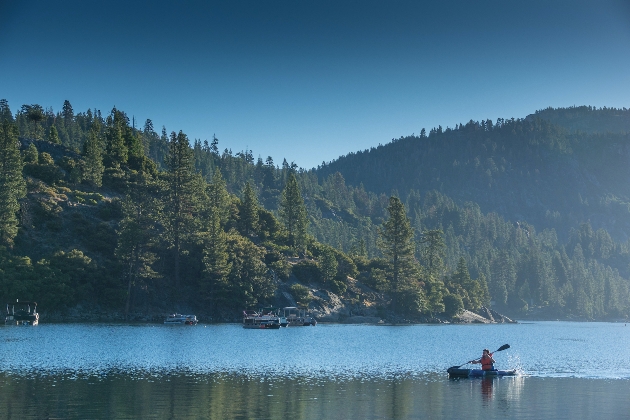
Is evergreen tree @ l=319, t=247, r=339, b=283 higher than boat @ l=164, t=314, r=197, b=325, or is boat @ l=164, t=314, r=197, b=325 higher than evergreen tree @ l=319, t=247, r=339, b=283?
evergreen tree @ l=319, t=247, r=339, b=283

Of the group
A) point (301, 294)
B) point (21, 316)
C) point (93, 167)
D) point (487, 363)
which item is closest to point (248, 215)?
point (301, 294)

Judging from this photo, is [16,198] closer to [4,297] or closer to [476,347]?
[4,297]

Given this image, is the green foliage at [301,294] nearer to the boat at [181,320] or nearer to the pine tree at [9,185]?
the boat at [181,320]

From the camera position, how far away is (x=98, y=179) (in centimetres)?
15225

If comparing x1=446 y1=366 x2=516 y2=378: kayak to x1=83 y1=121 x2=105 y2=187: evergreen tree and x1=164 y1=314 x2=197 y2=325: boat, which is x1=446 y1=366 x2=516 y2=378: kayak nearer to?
x1=164 y1=314 x2=197 y2=325: boat

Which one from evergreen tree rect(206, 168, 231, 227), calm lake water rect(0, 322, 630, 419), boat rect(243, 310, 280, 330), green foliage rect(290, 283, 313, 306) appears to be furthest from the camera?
evergreen tree rect(206, 168, 231, 227)

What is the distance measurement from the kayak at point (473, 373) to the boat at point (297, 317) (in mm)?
79311

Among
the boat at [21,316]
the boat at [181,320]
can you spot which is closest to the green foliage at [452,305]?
the boat at [181,320]

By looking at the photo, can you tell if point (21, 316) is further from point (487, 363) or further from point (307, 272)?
point (487, 363)

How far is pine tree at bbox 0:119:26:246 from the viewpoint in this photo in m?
123

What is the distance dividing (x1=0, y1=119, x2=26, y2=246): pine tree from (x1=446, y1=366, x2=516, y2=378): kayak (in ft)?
304

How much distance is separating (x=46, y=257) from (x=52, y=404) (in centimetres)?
9068

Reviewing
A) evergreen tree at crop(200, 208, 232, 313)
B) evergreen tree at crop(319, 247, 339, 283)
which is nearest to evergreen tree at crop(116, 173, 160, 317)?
evergreen tree at crop(200, 208, 232, 313)

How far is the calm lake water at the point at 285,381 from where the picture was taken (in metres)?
39.0
